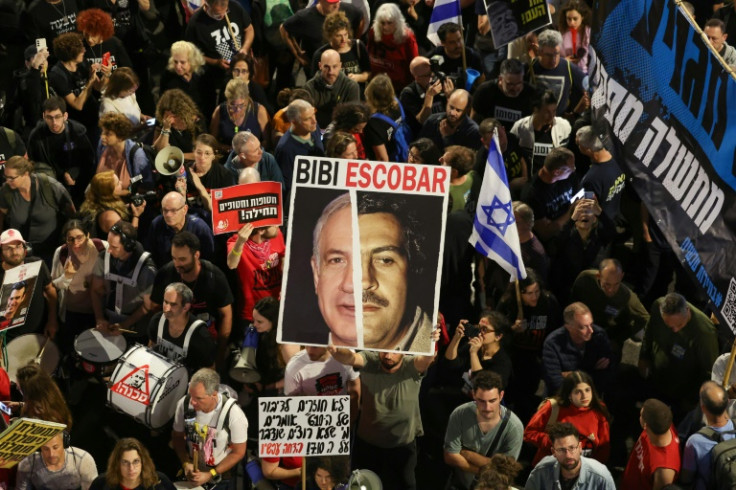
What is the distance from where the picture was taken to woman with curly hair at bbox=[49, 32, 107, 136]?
44.1ft

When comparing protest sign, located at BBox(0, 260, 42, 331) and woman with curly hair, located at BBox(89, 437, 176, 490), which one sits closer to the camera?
woman with curly hair, located at BBox(89, 437, 176, 490)

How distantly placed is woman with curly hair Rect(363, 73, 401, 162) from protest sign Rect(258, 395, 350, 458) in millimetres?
3964

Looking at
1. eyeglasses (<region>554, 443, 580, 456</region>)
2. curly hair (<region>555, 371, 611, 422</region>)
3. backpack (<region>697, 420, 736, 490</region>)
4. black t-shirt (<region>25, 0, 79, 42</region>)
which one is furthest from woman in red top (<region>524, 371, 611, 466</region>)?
black t-shirt (<region>25, 0, 79, 42</region>)

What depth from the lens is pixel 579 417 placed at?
9.54m

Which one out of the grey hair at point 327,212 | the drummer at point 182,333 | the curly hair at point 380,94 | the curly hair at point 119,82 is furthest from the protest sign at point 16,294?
the curly hair at point 380,94

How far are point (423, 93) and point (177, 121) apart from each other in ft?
8.25

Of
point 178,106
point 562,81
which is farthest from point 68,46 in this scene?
point 562,81

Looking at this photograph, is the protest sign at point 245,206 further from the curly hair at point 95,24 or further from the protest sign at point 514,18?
the curly hair at point 95,24

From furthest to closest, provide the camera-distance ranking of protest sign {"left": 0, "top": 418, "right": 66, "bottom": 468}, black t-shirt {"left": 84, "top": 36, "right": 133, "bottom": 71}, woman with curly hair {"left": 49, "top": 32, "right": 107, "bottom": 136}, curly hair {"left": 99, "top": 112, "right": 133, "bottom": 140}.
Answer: black t-shirt {"left": 84, "top": 36, "right": 133, "bottom": 71} < woman with curly hair {"left": 49, "top": 32, "right": 107, "bottom": 136} < curly hair {"left": 99, "top": 112, "right": 133, "bottom": 140} < protest sign {"left": 0, "top": 418, "right": 66, "bottom": 468}

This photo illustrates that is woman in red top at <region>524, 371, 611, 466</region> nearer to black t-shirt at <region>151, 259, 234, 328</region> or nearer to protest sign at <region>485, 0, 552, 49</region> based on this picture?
black t-shirt at <region>151, 259, 234, 328</region>

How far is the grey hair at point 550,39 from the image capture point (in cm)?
1319

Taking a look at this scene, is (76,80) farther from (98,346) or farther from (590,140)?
(590,140)

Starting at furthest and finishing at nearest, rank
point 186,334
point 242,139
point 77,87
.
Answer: point 77,87 → point 242,139 → point 186,334

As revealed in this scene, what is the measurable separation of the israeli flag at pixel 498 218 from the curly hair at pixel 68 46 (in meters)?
5.24
